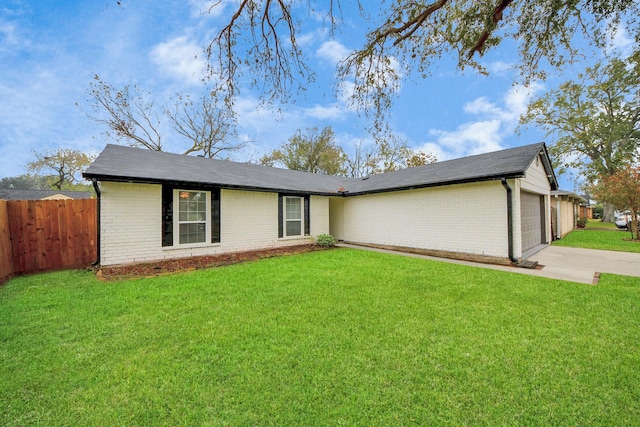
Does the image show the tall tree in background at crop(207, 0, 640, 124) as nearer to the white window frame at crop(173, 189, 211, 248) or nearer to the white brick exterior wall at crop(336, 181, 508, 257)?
the white brick exterior wall at crop(336, 181, 508, 257)

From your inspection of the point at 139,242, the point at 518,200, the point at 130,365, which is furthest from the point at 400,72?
the point at 139,242

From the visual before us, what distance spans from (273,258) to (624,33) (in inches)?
391

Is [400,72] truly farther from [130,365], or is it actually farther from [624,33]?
[130,365]

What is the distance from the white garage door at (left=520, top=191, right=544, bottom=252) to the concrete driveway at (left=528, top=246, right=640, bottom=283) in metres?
0.55

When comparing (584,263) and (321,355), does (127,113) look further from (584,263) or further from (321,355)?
(584,263)

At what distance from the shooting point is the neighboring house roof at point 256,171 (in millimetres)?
7410

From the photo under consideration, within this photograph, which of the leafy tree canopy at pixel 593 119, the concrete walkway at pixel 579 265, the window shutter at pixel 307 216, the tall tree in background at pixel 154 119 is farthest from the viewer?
the leafy tree canopy at pixel 593 119

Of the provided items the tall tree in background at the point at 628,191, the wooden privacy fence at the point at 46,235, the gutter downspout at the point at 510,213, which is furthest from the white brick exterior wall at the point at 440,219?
the wooden privacy fence at the point at 46,235

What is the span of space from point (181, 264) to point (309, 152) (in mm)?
20804

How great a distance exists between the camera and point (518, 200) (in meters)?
7.55

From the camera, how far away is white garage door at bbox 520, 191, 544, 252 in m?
8.64

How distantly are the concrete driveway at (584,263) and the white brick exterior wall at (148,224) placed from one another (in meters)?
9.18

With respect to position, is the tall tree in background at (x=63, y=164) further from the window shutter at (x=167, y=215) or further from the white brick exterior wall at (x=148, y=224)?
the window shutter at (x=167, y=215)

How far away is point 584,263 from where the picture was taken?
729cm
